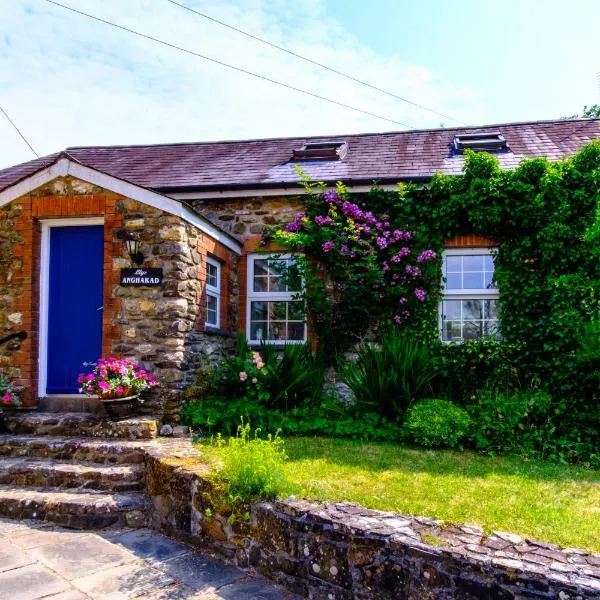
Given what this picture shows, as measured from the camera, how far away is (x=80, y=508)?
4512mm

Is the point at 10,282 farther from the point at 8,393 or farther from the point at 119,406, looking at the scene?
the point at 119,406

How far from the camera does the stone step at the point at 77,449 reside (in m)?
5.29

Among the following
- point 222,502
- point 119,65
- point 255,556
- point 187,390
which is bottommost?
point 255,556

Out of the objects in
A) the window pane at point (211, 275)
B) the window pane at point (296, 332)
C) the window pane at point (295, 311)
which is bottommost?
the window pane at point (296, 332)

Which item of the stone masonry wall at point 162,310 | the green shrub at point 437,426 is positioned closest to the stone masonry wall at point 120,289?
the stone masonry wall at point 162,310

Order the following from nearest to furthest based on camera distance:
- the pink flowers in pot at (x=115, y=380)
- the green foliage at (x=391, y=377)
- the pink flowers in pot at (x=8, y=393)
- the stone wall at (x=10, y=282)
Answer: the pink flowers in pot at (x=115, y=380) < the pink flowers in pot at (x=8, y=393) < the stone wall at (x=10, y=282) < the green foliage at (x=391, y=377)

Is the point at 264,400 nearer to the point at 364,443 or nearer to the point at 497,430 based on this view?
the point at 364,443

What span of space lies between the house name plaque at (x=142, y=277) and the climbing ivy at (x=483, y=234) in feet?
7.42

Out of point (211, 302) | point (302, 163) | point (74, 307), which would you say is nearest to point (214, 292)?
point (211, 302)

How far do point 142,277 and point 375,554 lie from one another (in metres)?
4.53

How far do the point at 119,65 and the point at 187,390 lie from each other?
5.56 meters

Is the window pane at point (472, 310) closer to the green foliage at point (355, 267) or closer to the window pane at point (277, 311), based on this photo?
the green foliage at point (355, 267)

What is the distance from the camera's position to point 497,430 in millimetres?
6004

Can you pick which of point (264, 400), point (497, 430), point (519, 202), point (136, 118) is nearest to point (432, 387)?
point (497, 430)
